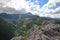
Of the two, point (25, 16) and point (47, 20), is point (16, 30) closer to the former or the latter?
point (25, 16)

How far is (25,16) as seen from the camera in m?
7.22

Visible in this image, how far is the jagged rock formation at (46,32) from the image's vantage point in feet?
21.6

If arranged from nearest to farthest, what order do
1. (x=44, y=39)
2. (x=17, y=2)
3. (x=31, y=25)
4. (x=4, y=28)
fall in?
1. (x=44, y=39)
2. (x=31, y=25)
3. (x=17, y=2)
4. (x=4, y=28)

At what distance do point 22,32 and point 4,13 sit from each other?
1199mm

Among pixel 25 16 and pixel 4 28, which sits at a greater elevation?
pixel 25 16

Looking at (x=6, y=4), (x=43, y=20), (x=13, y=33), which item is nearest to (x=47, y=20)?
(x=43, y=20)

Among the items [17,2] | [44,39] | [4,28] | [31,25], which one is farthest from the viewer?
[4,28]

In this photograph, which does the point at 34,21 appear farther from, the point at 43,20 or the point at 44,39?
the point at 44,39

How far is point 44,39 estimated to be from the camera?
21.5ft

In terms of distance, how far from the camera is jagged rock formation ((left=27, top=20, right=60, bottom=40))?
658cm

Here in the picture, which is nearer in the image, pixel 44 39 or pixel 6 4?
pixel 44 39

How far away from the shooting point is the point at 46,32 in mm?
6711

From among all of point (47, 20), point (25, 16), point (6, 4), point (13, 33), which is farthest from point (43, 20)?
point (6, 4)

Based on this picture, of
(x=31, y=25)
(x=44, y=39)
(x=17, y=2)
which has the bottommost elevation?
(x=44, y=39)
